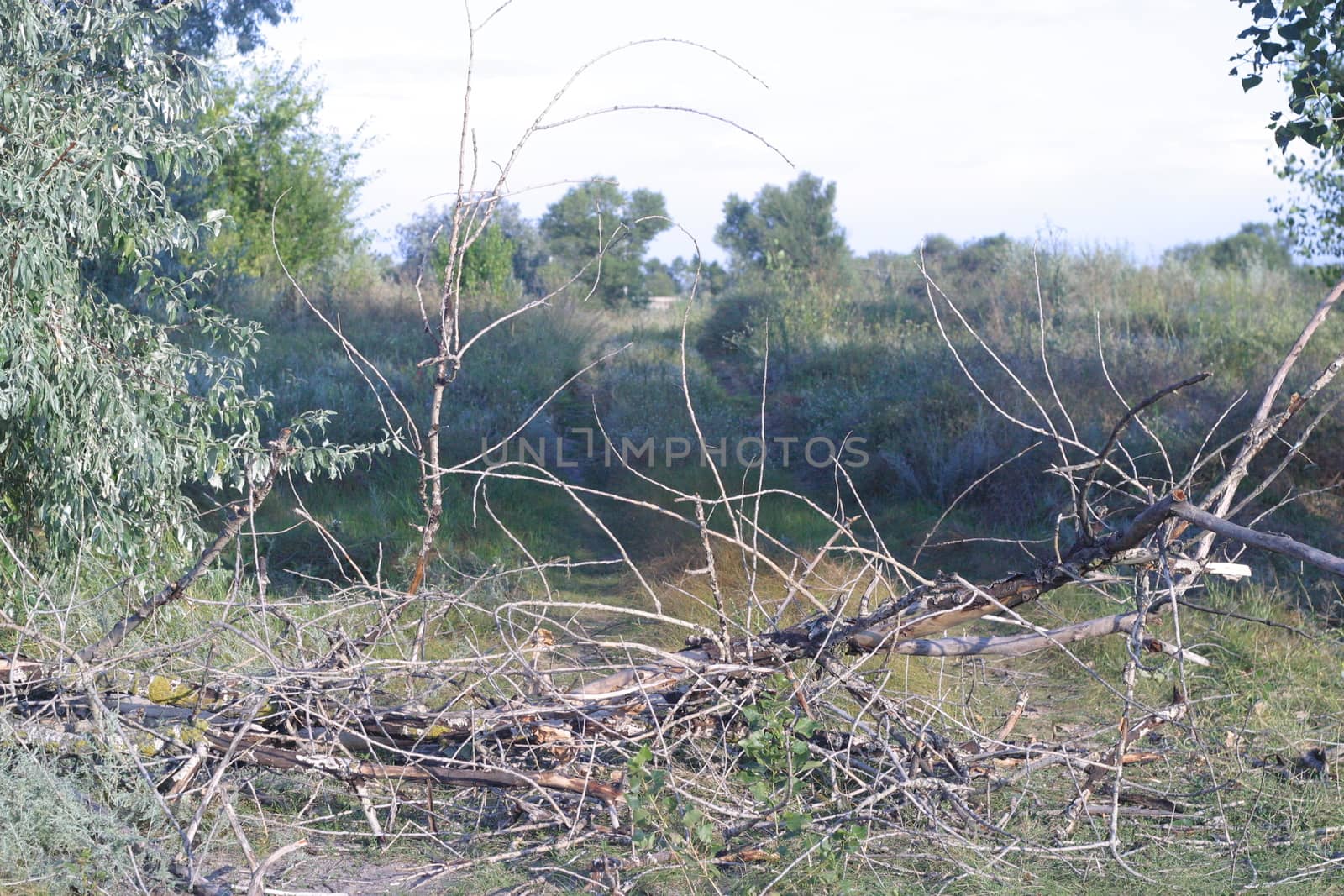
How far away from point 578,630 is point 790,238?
2075cm

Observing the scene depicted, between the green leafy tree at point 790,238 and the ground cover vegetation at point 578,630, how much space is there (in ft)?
36.6

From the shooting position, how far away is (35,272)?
4.11 meters

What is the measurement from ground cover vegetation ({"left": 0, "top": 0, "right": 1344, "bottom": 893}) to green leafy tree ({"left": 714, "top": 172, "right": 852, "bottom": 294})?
36.6 ft

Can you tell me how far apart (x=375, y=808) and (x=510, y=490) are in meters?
5.22

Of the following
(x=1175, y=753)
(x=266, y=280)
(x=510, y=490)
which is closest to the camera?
(x=1175, y=753)

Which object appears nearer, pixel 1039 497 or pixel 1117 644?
pixel 1117 644

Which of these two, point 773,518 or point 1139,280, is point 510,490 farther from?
point 1139,280

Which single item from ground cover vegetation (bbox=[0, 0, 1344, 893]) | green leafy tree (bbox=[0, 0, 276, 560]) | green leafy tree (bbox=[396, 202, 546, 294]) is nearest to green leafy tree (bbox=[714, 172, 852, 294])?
green leafy tree (bbox=[396, 202, 546, 294])

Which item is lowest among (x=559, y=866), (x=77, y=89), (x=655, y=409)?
(x=559, y=866)

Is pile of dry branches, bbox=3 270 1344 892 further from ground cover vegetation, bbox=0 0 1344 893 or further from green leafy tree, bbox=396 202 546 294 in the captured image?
green leafy tree, bbox=396 202 546 294

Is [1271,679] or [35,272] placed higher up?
[35,272]

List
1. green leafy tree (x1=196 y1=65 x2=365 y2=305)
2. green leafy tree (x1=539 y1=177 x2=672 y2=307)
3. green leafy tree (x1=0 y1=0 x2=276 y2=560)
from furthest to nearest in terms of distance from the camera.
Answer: green leafy tree (x1=539 y1=177 x2=672 y2=307)
green leafy tree (x1=196 y1=65 x2=365 y2=305)
green leafy tree (x1=0 y1=0 x2=276 y2=560)

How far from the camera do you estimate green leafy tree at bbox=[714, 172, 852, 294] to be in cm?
1966

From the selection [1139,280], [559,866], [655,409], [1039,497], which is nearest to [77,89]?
[559,866]
